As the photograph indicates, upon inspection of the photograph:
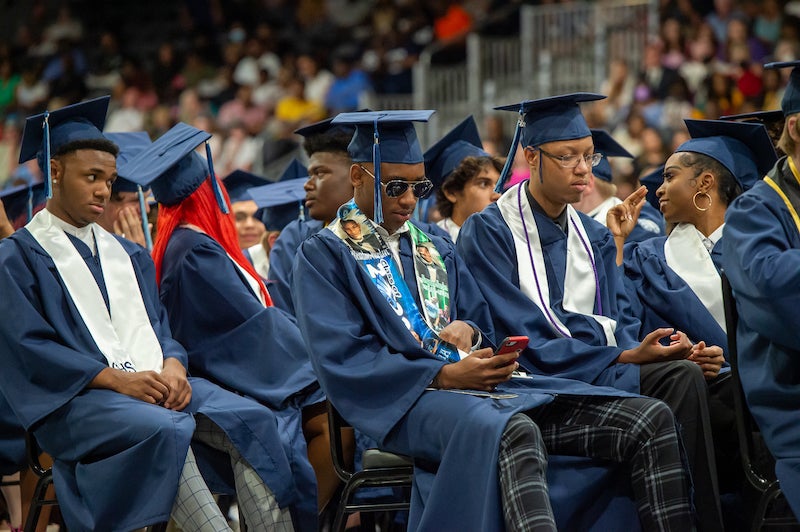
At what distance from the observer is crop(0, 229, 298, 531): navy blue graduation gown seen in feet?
13.0

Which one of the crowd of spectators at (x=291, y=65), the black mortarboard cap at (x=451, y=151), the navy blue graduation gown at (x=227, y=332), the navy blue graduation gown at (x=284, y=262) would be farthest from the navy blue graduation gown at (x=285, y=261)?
the crowd of spectators at (x=291, y=65)

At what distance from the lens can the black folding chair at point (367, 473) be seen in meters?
3.98

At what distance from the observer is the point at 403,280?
4230 mm

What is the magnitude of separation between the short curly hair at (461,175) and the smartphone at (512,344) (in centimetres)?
210

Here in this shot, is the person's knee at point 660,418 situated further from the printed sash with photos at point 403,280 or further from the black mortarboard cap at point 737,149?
the black mortarboard cap at point 737,149

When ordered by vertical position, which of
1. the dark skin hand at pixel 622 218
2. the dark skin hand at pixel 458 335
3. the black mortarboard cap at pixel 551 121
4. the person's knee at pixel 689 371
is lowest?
the person's knee at pixel 689 371

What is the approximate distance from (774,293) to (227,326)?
2278 mm

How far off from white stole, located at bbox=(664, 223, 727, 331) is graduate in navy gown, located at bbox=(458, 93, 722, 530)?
9.4 inches

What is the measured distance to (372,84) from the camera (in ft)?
46.8

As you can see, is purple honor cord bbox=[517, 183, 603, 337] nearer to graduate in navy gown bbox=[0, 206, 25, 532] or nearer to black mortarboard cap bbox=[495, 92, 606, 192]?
black mortarboard cap bbox=[495, 92, 606, 192]

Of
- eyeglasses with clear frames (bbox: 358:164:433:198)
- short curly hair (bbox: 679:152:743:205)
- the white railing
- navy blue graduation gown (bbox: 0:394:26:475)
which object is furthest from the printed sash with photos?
the white railing

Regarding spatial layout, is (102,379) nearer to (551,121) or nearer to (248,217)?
(551,121)

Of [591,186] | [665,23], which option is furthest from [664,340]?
[665,23]

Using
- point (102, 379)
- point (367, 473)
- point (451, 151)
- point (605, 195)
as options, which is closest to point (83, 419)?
point (102, 379)
